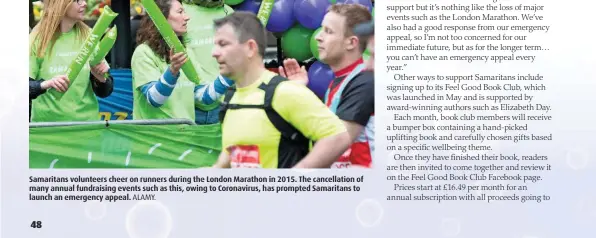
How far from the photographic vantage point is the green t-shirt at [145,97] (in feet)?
12.7

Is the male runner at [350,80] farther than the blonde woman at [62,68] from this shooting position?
No

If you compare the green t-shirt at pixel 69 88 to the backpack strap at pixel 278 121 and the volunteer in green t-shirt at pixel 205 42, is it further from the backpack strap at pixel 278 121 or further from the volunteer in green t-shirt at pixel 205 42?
the backpack strap at pixel 278 121

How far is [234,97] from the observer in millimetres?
3789

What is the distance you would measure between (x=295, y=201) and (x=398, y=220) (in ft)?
1.59

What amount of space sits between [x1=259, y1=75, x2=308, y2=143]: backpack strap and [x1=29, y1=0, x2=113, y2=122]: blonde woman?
0.77 m

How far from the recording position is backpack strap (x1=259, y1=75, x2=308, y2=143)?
12.1ft

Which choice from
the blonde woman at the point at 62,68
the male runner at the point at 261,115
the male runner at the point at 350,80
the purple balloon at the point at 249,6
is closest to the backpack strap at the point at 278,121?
the male runner at the point at 261,115

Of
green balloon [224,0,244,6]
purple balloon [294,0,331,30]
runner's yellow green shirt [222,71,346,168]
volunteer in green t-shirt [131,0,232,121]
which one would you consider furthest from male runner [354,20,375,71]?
volunteer in green t-shirt [131,0,232,121]

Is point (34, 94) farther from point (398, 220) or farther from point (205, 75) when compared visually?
point (398, 220)

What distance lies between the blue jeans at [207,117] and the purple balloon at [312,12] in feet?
1.91

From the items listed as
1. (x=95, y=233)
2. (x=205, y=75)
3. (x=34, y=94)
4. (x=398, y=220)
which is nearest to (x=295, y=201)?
(x=398, y=220)

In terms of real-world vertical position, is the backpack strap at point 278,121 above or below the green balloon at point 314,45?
below

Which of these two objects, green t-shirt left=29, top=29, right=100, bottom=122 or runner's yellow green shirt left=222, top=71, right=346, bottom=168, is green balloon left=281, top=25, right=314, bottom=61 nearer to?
runner's yellow green shirt left=222, top=71, right=346, bottom=168

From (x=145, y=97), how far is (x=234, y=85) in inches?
17.4
